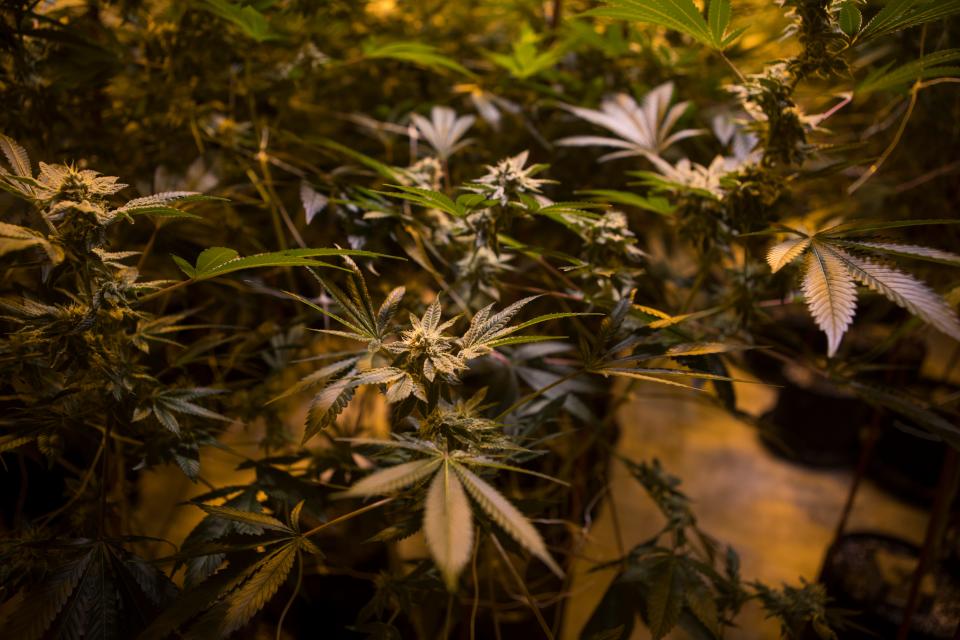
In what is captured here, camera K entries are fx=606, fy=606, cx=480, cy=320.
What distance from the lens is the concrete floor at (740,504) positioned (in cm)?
140

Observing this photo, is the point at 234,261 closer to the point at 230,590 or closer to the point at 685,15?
the point at 230,590

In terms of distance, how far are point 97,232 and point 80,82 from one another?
44 cm

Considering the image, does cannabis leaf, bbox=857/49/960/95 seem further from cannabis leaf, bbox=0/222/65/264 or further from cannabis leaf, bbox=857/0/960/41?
cannabis leaf, bbox=0/222/65/264

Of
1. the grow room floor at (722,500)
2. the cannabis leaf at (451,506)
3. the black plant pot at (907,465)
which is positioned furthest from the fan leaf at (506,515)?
the black plant pot at (907,465)

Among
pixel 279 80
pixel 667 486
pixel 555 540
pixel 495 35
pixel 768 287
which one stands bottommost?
pixel 555 540

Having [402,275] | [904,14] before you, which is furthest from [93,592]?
[904,14]

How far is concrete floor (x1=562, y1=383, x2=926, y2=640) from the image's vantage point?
1.40 metres

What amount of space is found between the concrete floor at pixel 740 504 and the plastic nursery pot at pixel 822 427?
45 millimetres

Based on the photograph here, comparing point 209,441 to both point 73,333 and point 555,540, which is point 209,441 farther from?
point 555,540

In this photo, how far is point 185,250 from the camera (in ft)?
2.75

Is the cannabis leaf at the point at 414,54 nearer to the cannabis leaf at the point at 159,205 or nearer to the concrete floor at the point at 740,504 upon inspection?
the cannabis leaf at the point at 159,205

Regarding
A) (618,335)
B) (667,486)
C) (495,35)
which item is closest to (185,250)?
(618,335)

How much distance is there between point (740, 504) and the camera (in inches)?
67.9

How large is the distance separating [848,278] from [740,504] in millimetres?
1380
